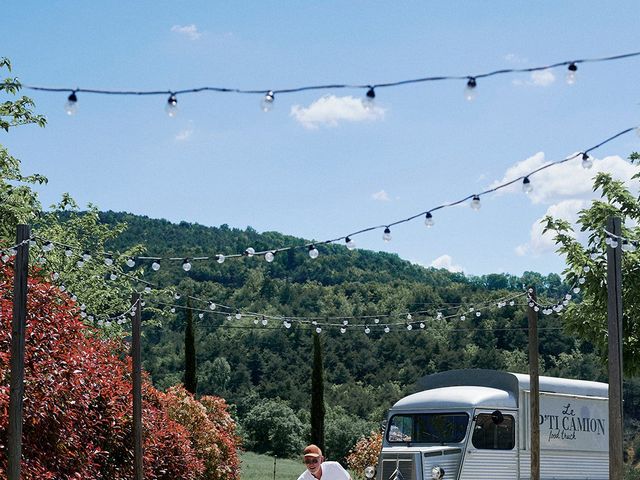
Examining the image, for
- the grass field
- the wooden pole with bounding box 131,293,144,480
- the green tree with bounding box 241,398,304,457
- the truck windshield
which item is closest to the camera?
the truck windshield

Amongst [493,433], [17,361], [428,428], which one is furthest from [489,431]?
[17,361]

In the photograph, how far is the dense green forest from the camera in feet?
181

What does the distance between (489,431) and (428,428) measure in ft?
3.64

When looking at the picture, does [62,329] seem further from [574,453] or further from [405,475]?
[574,453]

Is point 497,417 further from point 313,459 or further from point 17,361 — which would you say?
point 17,361

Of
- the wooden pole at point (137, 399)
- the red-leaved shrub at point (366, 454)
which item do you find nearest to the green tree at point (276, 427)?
the red-leaved shrub at point (366, 454)

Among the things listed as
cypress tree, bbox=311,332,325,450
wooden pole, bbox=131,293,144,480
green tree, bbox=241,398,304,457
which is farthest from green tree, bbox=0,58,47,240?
green tree, bbox=241,398,304,457

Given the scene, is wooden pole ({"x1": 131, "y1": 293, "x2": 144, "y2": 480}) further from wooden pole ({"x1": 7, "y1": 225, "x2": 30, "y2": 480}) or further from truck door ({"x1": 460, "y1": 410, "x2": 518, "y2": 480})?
truck door ({"x1": 460, "y1": 410, "x2": 518, "y2": 480})

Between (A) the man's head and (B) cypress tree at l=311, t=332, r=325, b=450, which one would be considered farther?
(B) cypress tree at l=311, t=332, r=325, b=450

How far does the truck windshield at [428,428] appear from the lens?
1789cm

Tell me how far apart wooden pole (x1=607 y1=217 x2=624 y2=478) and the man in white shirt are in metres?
4.77

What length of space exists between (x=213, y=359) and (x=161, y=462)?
1852 inches

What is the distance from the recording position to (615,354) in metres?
13.9

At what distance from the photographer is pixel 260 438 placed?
184ft
